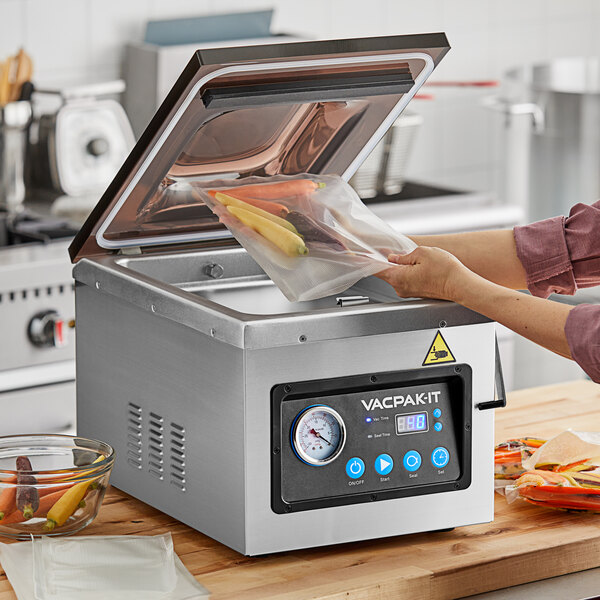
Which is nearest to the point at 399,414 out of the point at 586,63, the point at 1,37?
the point at 1,37

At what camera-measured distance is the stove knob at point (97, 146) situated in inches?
106

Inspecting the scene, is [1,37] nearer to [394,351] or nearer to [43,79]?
[43,79]

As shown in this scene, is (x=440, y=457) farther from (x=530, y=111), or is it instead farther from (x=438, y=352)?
(x=530, y=111)

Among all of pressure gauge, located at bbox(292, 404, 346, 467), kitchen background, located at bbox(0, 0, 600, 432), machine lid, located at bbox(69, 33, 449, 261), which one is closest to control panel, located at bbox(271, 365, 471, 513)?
pressure gauge, located at bbox(292, 404, 346, 467)

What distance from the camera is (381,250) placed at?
4.53 ft

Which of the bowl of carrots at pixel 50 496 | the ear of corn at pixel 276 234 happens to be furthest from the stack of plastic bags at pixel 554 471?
the bowl of carrots at pixel 50 496

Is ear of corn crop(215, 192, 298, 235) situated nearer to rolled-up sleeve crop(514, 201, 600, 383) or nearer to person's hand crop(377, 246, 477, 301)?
person's hand crop(377, 246, 477, 301)

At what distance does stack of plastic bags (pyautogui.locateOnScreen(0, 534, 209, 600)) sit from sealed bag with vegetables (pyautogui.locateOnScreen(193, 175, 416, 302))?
1.02 feet

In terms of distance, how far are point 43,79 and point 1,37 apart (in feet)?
0.48

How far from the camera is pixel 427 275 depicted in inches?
49.6

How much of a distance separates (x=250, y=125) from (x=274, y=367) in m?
0.36

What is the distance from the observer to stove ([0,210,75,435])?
92.3 inches

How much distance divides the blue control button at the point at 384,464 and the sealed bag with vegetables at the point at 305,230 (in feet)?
0.65

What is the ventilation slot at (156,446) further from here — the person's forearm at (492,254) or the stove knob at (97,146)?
the stove knob at (97,146)
